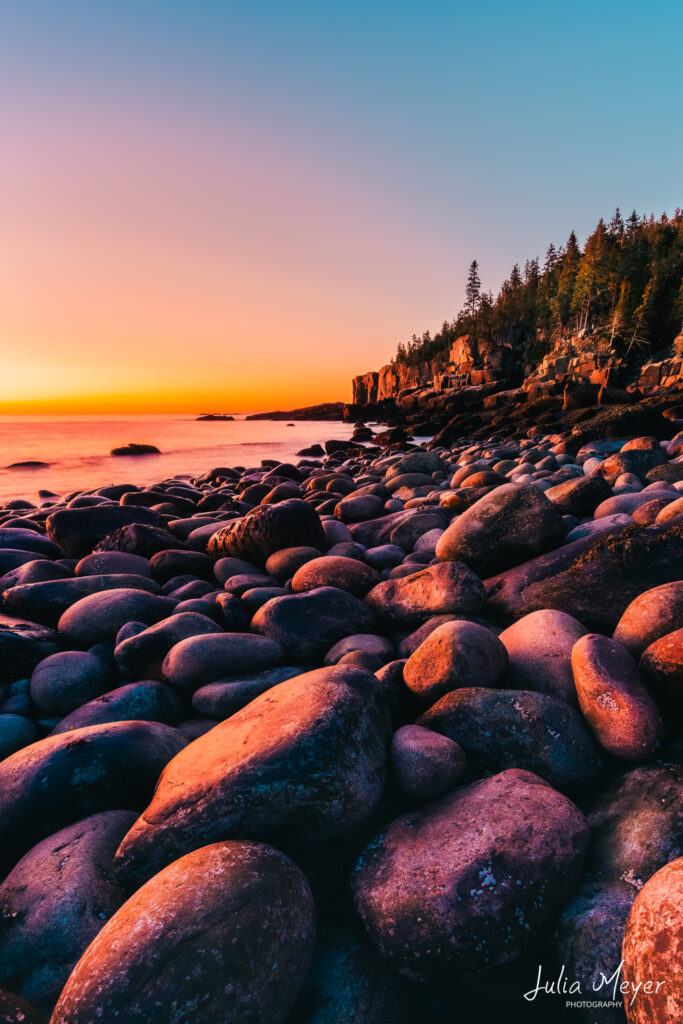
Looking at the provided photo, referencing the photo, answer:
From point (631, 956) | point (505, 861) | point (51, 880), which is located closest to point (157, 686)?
point (51, 880)

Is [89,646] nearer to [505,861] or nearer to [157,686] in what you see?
[157,686]

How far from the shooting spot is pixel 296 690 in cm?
213

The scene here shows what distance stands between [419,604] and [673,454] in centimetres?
766

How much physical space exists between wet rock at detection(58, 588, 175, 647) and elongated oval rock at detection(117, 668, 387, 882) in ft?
6.09

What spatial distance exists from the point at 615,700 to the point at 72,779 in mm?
2391

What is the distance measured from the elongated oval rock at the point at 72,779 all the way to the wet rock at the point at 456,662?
130 centimetres

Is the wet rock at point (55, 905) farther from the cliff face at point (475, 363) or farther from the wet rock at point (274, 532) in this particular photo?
the cliff face at point (475, 363)

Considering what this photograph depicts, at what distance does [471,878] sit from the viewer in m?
1.51

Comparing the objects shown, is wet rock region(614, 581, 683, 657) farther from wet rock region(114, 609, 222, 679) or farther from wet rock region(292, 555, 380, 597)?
wet rock region(114, 609, 222, 679)

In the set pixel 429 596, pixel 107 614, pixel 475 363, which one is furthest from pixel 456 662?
pixel 475 363

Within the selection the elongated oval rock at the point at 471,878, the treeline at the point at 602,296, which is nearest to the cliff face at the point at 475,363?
the treeline at the point at 602,296

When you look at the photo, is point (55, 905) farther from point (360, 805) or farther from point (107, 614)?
point (107, 614)

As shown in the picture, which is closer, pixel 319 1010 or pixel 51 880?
pixel 319 1010

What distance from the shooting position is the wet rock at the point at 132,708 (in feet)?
8.42
